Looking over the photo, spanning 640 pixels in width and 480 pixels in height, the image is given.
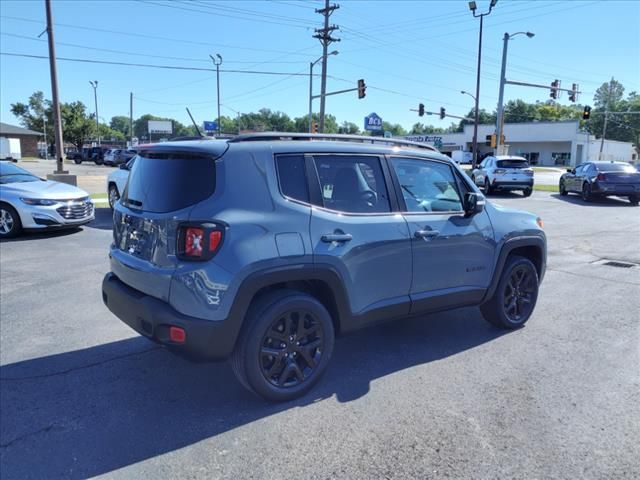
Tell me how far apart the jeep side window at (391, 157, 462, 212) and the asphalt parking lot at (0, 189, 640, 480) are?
51.7 inches

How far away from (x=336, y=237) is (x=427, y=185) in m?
1.27

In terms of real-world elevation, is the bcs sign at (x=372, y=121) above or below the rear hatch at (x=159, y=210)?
above

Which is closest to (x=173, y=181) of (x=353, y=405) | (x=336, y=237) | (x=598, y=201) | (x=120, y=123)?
(x=336, y=237)

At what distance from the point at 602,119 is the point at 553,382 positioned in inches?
4623

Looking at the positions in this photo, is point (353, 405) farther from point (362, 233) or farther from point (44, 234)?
point (44, 234)

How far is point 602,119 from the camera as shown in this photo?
103 m

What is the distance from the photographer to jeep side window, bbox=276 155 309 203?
3.44 metres

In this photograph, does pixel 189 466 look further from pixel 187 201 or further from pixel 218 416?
pixel 187 201

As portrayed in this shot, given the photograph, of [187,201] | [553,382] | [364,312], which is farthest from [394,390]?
[187,201]

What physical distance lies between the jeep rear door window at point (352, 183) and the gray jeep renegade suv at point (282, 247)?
1cm

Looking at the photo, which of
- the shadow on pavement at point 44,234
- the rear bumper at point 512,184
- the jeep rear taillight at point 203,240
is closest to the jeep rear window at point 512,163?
the rear bumper at point 512,184

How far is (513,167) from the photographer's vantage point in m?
21.4

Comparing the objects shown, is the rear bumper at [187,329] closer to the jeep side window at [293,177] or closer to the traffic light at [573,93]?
the jeep side window at [293,177]

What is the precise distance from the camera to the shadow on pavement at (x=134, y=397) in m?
2.96
